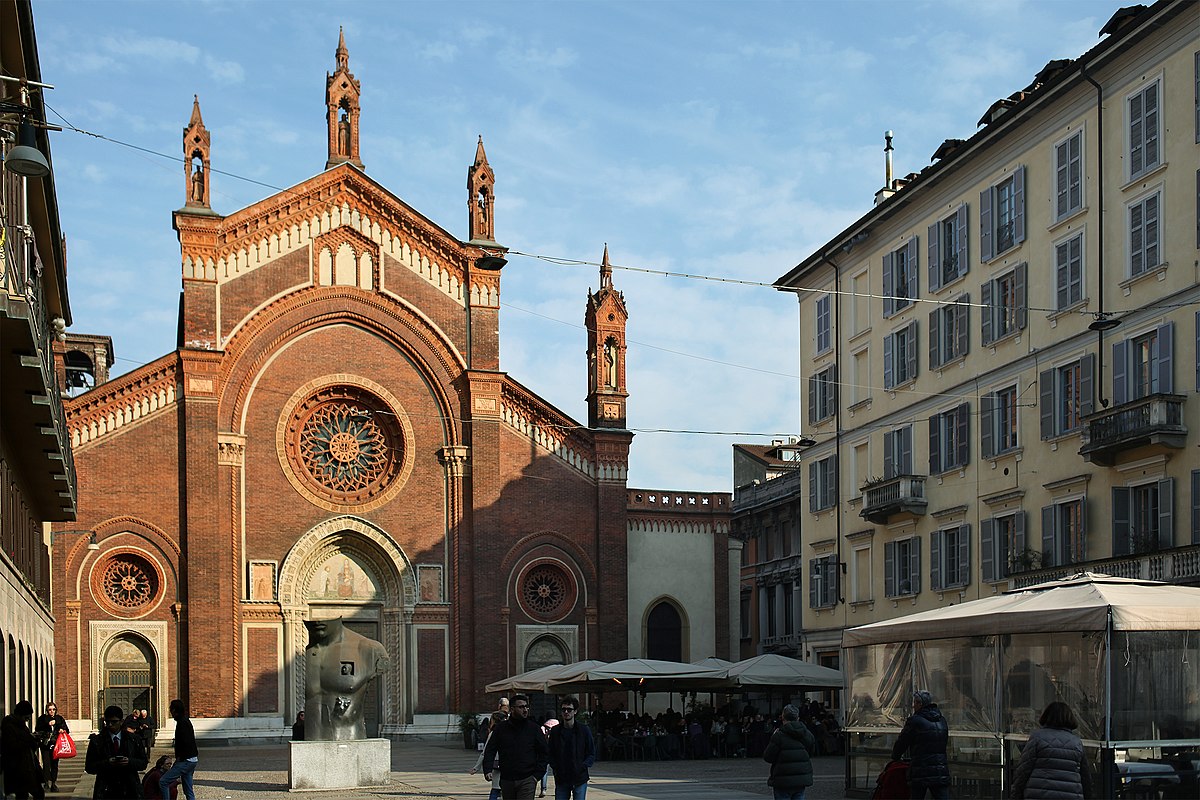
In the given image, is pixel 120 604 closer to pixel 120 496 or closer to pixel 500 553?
pixel 120 496

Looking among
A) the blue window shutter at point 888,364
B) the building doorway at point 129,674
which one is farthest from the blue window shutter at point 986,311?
the building doorway at point 129,674

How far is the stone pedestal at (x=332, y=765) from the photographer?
23.2 m

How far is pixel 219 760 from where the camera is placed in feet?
108

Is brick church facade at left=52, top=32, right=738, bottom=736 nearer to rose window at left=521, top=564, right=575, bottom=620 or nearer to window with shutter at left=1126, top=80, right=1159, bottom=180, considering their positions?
rose window at left=521, top=564, right=575, bottom=620

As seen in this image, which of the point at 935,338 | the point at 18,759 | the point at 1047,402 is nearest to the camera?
the point at 18,759

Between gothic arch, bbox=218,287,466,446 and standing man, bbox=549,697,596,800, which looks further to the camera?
gothic arch, bbox=218,287,466,446

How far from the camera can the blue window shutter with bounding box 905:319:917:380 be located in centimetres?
3528

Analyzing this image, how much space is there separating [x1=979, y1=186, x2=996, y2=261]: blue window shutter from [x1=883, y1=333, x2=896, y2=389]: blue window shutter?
15.6 feet

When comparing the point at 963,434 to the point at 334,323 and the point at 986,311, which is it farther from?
the point at 334,323

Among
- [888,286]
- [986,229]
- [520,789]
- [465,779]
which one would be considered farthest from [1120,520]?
[520,789]

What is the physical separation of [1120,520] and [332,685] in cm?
1433

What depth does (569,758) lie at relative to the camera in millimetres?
16422

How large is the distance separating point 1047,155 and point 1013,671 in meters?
14.9

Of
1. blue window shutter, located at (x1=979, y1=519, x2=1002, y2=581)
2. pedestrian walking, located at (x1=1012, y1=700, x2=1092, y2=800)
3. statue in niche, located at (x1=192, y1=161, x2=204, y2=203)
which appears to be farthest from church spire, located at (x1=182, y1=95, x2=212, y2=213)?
pedestrian walking, located at (x1=1012, y1=700, x2=1092, y2=800)
